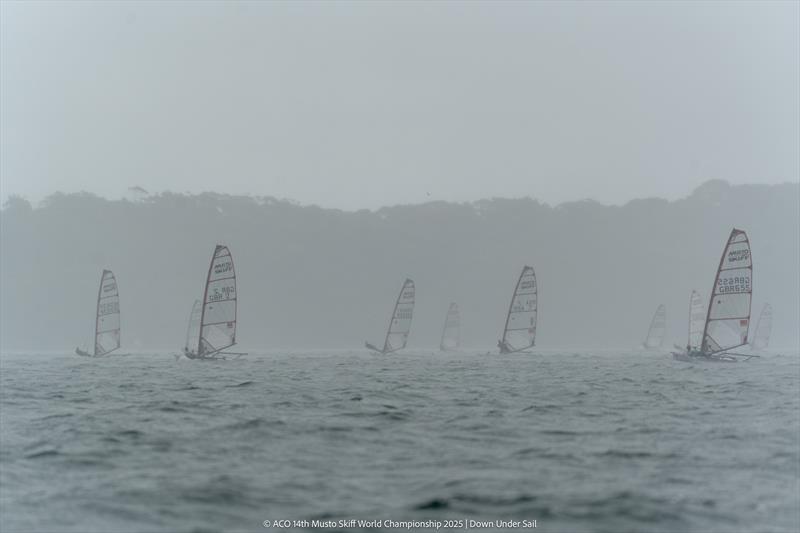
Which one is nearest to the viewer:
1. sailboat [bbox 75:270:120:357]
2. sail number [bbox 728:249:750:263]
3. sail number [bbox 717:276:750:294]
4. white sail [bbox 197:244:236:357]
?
sail number [bbox 728:249:750:263]

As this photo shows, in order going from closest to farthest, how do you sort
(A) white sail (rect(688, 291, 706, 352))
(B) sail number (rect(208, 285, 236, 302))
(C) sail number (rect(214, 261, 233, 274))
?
1. (C) sail number (rect(214, 261, 233, 274))
2. (B) sail number (rect(208, 285, 236, 302))
3. (A) white sail (rect(688, 291, 706, 352))

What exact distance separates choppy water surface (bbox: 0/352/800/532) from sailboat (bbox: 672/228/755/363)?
26474 millimetres

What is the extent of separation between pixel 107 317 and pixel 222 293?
764 inches

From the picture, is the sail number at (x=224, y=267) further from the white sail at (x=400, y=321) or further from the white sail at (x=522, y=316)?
the white sail at (x=400, y=321)

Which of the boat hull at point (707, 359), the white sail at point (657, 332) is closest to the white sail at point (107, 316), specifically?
the boat hull at point (707, 359)

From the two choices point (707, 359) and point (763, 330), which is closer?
point (707, 359)

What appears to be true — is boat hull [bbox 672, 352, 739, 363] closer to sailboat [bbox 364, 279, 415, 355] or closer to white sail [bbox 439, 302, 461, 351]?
sailboat [bbox 364, 279, 415, 355]

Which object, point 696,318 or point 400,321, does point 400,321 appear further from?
point 696,318

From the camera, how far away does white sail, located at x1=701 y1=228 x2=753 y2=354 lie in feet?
173

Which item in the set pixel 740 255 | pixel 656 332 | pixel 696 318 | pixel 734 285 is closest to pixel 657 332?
pixel 656 332

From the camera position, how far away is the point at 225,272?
58.1m

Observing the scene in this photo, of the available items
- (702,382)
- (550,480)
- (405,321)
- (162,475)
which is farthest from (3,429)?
(405,321)

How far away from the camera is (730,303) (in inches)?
2143

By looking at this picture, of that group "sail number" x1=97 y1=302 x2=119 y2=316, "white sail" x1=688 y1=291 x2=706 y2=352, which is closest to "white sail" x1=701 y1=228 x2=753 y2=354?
"white sail" x1=688 y1=291 x2=706 y2=352
